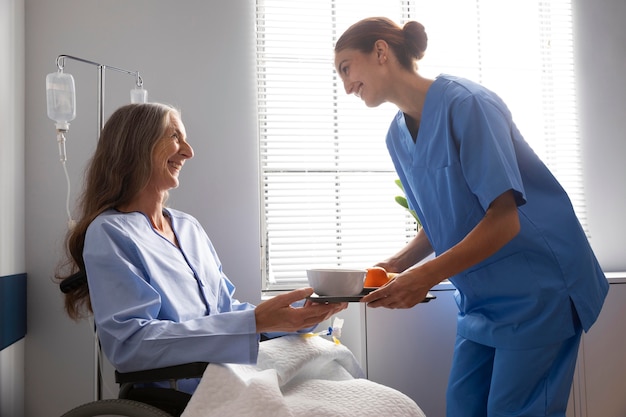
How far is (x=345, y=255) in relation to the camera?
98.9 inches

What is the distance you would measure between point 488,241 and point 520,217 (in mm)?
195

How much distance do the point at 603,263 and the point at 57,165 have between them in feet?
8.27

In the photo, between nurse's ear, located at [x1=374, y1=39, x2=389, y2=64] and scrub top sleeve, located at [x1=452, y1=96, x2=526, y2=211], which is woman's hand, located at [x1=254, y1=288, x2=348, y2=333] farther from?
nurse's ear, located at [x1=374, y1=39, x2=389, y2=64]

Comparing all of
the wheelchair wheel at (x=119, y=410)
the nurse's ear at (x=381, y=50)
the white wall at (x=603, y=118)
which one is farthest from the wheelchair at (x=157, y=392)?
the white wall at (x=603, y=118)

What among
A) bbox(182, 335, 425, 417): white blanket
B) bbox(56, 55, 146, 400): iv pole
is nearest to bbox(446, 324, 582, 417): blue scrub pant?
bbox(182, 335, 425, 417): white blanket

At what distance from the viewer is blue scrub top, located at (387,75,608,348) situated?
4.38 ft

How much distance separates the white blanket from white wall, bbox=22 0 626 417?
79cm

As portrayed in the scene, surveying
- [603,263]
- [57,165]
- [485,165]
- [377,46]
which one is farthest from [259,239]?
[603,263]

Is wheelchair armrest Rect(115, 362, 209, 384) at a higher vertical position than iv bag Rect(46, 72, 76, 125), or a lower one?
lower

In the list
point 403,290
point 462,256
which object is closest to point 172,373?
point 403,290

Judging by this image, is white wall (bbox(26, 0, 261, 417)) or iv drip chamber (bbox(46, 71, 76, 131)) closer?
iv drip chamber (bbox(46, 71, 76, 131))

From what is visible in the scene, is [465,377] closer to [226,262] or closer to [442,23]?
[226,262]

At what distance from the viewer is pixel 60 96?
183 cm

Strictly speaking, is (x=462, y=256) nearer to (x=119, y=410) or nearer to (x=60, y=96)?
(x=119, y=410)
